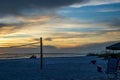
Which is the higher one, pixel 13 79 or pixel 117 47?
pixel 117 47

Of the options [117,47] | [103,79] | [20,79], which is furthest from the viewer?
[20,79]

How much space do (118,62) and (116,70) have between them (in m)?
0.38

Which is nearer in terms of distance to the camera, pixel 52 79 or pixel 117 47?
pixel 117 47

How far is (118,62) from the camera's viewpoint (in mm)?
15180

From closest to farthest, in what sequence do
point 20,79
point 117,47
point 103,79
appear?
point 117,47 < point 103,79 < point 20,79

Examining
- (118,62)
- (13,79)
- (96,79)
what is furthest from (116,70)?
(13,79)

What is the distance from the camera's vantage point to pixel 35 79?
17.0 m

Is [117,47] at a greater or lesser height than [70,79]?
greater

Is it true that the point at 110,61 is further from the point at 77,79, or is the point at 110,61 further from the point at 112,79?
the point at 77,79

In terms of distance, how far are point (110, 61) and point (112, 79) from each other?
33.5 inches

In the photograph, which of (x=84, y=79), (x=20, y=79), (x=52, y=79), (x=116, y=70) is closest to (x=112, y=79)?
(x=116, y=70)

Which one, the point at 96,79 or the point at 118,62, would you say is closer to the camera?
the point at 118,62

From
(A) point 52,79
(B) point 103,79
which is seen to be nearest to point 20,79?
(A) point 52,79

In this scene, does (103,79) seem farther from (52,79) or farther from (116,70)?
(52,79)
